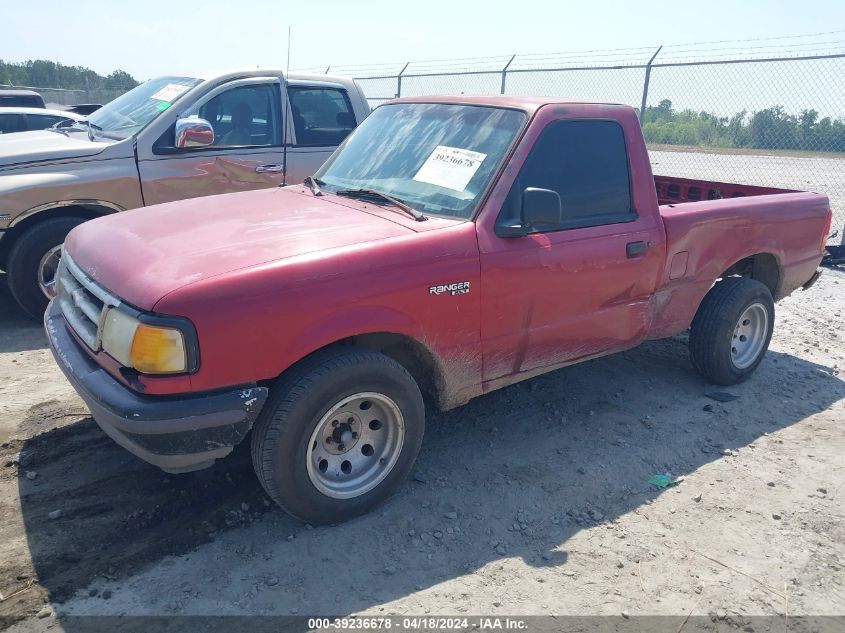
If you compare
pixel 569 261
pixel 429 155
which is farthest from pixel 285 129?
pixel 569 261

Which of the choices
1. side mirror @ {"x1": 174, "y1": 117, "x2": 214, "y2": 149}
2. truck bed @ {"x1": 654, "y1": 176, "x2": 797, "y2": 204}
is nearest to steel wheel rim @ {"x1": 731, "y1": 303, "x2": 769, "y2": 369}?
truck bed @ {"x1": 654, "y1": 176, "x2": 797, "y2": 204}

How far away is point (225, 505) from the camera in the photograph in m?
3.38

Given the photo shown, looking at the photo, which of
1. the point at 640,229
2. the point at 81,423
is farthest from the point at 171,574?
the point at 640,229

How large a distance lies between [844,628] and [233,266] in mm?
2981

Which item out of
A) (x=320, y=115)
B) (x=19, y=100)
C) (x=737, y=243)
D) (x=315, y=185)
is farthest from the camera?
(x=19, y=100)

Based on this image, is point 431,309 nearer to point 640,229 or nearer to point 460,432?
point 460,432

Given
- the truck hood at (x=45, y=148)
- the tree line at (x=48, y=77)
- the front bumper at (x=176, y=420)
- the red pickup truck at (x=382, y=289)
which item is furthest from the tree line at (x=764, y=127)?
the tree line at (x=48, y=77)

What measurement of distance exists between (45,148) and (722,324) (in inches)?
218

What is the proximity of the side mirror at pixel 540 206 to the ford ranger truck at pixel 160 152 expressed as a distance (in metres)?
3.34

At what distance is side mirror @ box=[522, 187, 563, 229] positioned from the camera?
134 inches

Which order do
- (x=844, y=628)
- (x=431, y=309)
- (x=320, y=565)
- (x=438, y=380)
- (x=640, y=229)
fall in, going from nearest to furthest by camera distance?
(x=844, y=628) < (x=320, y=565) < (x=431, y=309) < (x=438, y=380) < (x=640, y=229)

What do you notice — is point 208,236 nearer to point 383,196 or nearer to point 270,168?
point 383,196

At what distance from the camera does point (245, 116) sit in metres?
6.25

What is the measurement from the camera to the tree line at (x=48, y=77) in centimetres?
3244
